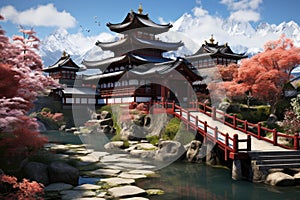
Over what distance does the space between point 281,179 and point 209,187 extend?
3.05 metres

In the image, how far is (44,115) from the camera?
38125 mm

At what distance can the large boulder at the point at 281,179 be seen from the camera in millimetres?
12578

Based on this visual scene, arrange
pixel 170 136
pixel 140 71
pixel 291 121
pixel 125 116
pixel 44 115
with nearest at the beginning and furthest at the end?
pixel 291 121 → pixel 170 136 → pixel 125 116 → pixel 140 71 → pixel 44 115

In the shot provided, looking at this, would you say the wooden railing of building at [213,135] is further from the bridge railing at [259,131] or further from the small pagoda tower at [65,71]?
the small pagoda tower at [65,71]

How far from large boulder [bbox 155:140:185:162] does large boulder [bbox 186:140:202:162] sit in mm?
432

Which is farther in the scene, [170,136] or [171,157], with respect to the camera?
[170,136]

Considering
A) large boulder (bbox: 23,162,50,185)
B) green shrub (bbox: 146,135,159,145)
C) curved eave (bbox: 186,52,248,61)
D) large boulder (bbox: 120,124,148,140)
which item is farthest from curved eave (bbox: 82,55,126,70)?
large boulder (bbox: 23,162,50,185)

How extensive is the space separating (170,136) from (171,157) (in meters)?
2.95

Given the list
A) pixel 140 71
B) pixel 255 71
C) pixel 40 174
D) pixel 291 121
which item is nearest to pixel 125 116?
pixel 140 71

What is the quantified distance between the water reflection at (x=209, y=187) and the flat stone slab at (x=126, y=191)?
24.0 inches

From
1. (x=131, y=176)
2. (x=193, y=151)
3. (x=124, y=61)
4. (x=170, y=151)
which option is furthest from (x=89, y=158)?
(x=124, y=61)

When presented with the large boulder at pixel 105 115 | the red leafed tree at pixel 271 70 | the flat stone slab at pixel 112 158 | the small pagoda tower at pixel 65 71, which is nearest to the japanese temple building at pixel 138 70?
the small pagoda tower at pixel 65 71

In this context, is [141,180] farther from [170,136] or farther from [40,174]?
[170,136]

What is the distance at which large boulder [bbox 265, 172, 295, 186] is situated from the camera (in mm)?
12578
